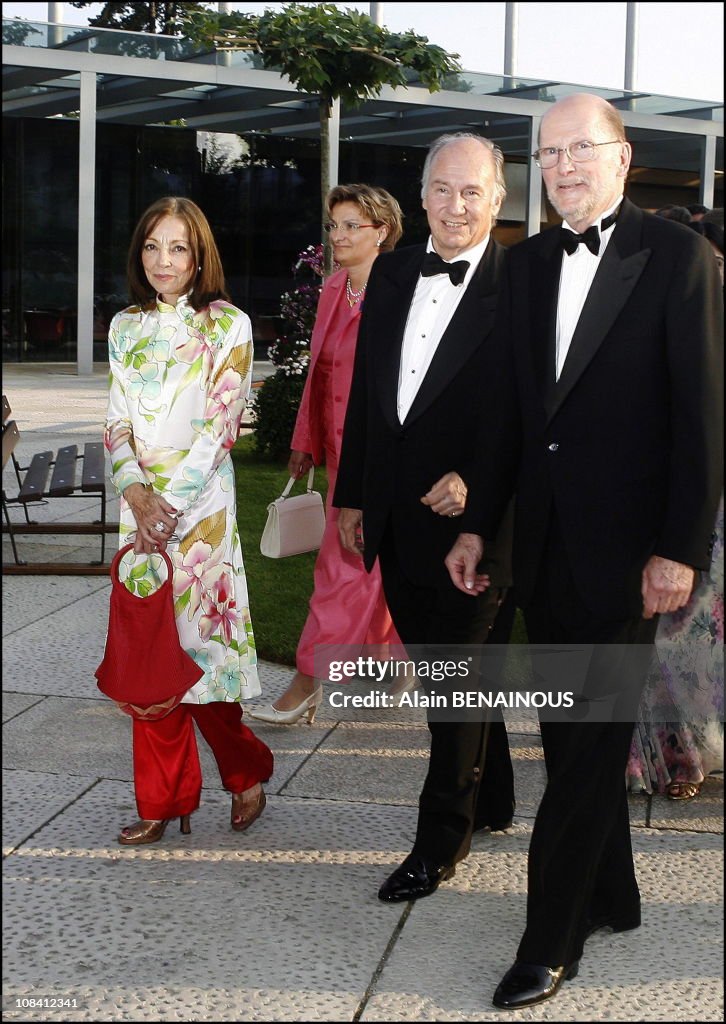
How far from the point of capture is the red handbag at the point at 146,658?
12.0ft

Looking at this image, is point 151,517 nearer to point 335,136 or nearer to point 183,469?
point 183,469

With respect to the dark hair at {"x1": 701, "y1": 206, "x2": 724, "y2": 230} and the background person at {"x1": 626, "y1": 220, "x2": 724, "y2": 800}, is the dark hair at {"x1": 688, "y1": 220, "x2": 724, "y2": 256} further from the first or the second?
the background person at {"x1": 626, "y1": 220, "x2": 724, "y2": 800}

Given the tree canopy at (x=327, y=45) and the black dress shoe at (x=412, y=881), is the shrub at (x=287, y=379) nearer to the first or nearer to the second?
the tree canopy at (x=327, y=45)

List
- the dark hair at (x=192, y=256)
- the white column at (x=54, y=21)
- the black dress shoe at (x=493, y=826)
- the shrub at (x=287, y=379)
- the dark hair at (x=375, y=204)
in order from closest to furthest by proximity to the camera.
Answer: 1. the dark hair at (x=192, y=256)
2. the black dress shoe at (x=493, y=826)
3. the dark hair at (x=375, y=204)
4. the shrub at (x=287, y=379)
5. the white column at (x=54, y=21)

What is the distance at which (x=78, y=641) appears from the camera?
6.00 meters

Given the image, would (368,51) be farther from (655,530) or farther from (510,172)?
(510,172)

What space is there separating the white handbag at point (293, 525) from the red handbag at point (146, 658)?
1117mm

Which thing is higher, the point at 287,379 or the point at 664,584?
the point at 287,379

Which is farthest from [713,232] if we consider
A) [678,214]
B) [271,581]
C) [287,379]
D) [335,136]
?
[335,136]

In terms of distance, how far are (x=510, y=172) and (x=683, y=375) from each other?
2465 centimetres

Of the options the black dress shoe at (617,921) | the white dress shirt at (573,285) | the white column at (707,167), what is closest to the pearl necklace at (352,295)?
the white dress shirt at (573,285)

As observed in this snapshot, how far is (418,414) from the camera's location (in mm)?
3457

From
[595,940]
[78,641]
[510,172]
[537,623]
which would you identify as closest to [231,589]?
[537,623]

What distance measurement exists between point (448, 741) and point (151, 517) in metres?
1.07
